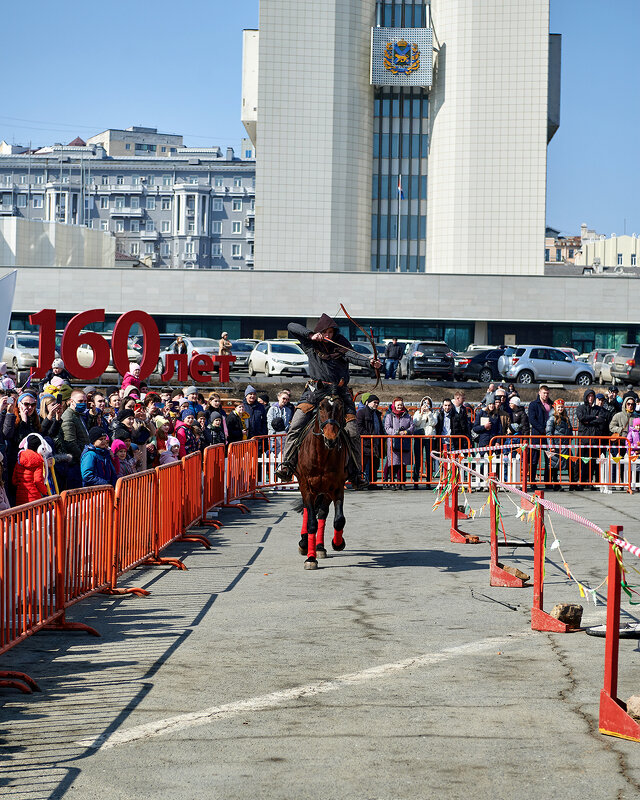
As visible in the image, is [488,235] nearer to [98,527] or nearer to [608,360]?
[608,360]

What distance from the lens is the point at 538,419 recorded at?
2347cm

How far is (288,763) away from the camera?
5.82 metres

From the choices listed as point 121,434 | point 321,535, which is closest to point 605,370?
point 321,535

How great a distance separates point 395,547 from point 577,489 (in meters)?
9.15

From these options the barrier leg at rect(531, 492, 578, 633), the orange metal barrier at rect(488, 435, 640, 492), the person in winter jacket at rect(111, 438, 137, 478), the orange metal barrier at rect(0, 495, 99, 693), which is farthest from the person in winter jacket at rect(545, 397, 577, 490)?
the orange metal barrier at rect(0, 495, 99, 693)

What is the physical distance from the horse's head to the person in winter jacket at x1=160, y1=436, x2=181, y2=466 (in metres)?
4.81

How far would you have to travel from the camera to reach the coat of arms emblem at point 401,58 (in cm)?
7231

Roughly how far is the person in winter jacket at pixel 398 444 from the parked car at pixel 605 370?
81.7 ft

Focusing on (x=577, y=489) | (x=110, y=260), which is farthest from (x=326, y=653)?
(x=110, y=260)

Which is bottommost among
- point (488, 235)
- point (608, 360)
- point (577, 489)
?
point (577, 489)

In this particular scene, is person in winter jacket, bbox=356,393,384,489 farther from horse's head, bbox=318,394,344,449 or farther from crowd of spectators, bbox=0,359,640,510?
horse's head, bbox=318,394,344,449

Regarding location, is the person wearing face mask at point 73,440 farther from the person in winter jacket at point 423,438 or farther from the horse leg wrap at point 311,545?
the person in winter jacket at point 423,438

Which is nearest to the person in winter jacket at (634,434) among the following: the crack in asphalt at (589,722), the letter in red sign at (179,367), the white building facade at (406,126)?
the crack in asphalt at (589,722)

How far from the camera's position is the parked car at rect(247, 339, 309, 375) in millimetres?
45219
